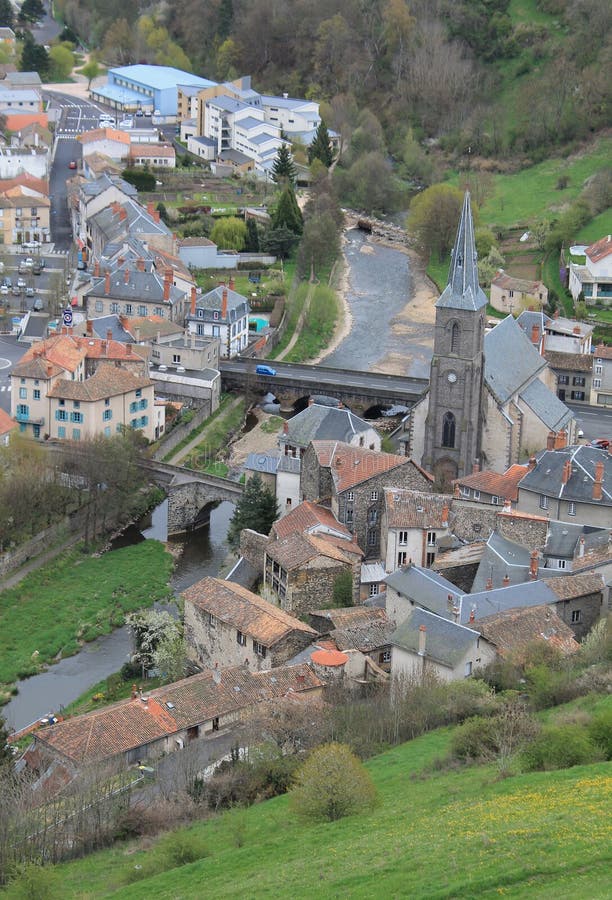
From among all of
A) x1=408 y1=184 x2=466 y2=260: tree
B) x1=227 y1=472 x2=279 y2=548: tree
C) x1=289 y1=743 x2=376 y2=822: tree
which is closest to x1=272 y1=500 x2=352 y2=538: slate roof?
x1=227 y1=472 x2=279 y2=548: tree

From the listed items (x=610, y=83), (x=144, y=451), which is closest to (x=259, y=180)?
(x=610, y=83)

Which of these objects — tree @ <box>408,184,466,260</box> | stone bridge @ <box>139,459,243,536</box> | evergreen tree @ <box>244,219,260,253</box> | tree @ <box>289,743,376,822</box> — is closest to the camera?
tree @ <box>289,743,376,822</box>

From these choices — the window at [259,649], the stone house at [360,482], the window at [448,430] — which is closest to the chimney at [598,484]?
the stone house at [360,482]

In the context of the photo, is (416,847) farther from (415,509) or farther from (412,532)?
(415,509)

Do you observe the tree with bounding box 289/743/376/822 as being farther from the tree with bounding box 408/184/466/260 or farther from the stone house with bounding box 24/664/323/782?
the tree with bounding box 408/184/466/260

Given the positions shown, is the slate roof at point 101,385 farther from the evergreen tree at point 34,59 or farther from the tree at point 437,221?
the evergreen tree at point 34,59

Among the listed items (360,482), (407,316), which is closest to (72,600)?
(360,482)

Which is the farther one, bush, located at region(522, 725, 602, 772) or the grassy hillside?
bush, located at region(522, 725, 602, 772)
